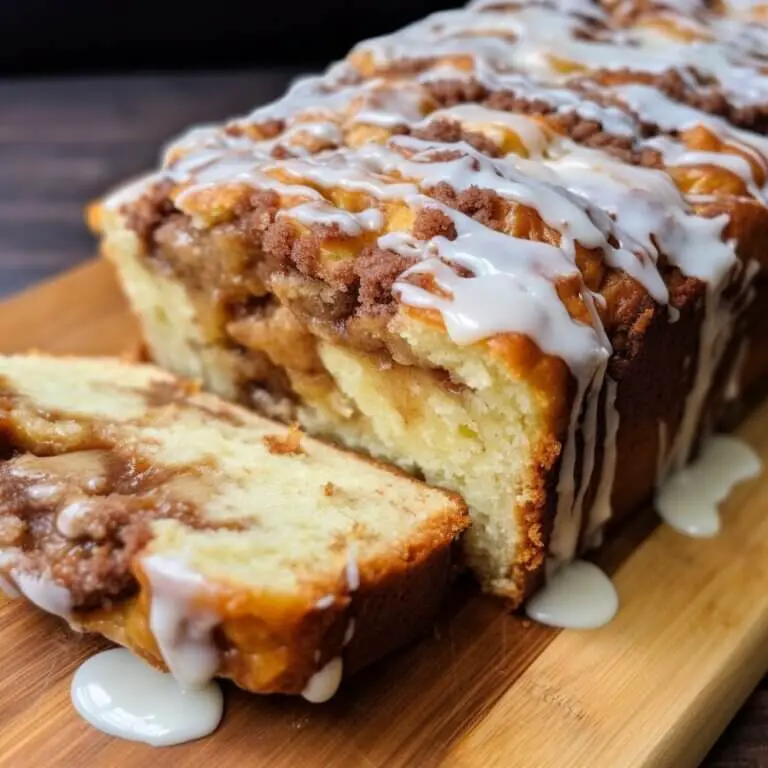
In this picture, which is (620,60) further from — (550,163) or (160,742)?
(160,742)

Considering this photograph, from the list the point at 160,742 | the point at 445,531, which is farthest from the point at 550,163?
the point at 160,742

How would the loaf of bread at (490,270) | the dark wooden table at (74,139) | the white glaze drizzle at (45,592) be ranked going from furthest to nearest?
the dark wooden table at (74,139)
the loaf of bread at (490,270)
the white glaze drizzle at (45,592)

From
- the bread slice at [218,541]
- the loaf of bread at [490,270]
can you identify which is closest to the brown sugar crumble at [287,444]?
the bread slice at [218,541]

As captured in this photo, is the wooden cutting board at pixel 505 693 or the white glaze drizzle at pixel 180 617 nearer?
the white glaze drizzle at pixel 180 617

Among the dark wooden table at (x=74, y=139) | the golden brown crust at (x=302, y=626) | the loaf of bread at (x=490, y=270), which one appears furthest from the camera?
the dark wooden table at (x=74, y=139)

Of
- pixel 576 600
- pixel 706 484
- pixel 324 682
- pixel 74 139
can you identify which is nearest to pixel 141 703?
pixel 324 682

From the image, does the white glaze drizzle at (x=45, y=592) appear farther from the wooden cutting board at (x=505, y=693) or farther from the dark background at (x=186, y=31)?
the dark background at (x=186, y=31)

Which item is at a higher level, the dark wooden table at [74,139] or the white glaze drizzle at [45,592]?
the white glaze drizzle at [45,592]

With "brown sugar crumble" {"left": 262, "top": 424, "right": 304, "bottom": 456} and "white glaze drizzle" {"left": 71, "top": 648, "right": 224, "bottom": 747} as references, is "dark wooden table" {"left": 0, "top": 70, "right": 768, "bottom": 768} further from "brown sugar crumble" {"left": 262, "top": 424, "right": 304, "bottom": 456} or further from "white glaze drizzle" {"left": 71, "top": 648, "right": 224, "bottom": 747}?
"white glaze drizzle" {"left": 71, "top": 648, "right": 224, "bottom": 747}
